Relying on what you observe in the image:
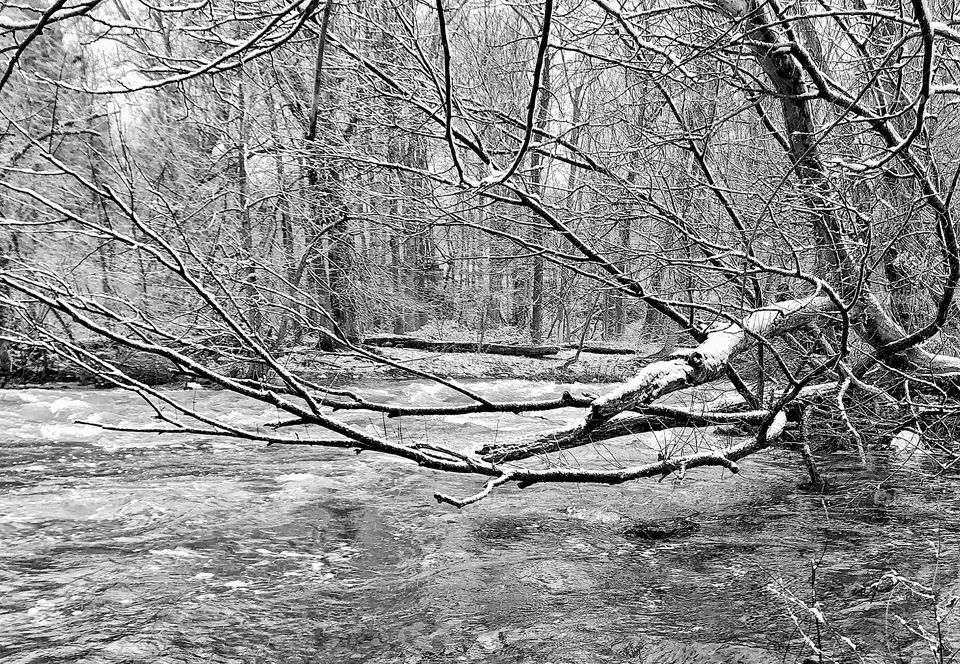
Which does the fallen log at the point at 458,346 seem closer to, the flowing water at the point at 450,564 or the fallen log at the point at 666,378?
the flowing water at the point at 450,564

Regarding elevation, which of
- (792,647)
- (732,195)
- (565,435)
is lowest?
(792,647)

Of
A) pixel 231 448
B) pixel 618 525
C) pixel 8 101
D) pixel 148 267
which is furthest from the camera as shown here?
pixel 8 101

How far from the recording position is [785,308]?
5.14 meters

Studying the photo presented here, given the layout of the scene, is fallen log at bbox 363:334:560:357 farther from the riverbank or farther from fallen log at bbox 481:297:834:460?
fallen log at bbox 481:297:834:460

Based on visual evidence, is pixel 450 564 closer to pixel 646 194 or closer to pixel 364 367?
pixel 646 194

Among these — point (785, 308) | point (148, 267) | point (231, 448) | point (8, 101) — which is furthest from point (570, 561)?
point (8, 101)

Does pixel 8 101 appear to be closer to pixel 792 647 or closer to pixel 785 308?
pixel 785 308

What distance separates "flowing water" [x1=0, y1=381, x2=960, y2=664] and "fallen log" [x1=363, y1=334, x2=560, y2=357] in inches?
474

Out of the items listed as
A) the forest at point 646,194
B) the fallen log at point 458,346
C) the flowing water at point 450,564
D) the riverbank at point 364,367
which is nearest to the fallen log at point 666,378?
the forest at point 646,194

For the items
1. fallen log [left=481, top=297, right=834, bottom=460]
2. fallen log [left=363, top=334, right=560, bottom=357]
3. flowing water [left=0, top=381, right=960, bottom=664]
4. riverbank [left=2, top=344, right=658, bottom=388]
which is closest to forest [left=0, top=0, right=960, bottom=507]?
fallen log [left=481, top=297, right=834, bottom=460]

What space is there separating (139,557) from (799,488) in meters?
5.75

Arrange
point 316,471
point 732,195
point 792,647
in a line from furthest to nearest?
1. point 316,471
2. point 732,195
3. point 792,647

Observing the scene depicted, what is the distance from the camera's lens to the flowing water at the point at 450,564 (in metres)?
4.25

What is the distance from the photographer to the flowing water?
4.25 metres
